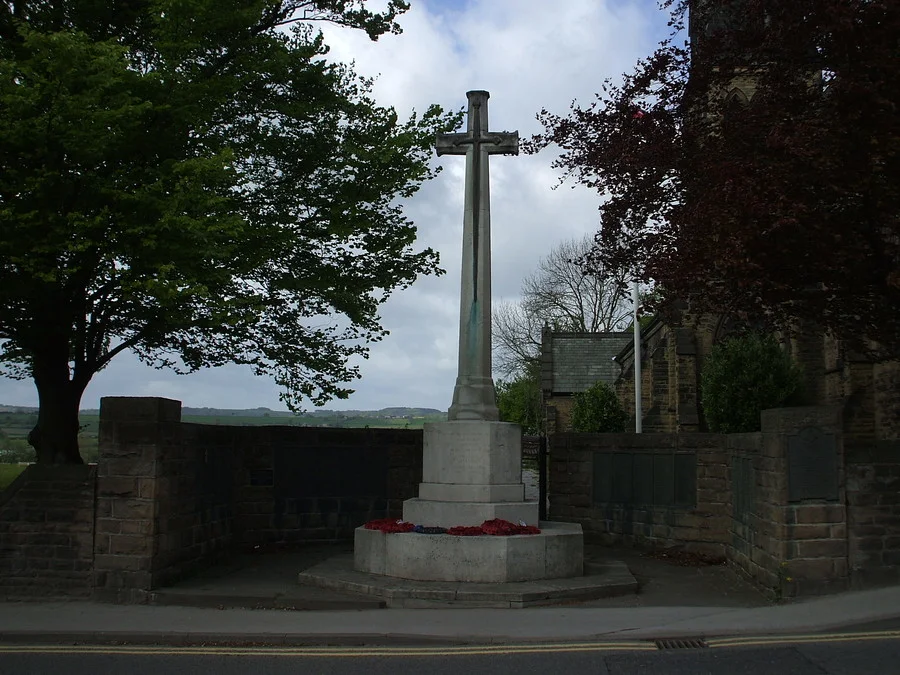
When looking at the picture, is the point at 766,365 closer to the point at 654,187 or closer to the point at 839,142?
the point at 654,187

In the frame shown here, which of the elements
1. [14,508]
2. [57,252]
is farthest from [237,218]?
[14,508]

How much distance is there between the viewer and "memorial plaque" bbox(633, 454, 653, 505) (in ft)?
45.4

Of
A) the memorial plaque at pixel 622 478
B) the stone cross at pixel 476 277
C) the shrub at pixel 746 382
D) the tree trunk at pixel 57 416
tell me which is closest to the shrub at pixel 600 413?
the shrub at pixel 746 382

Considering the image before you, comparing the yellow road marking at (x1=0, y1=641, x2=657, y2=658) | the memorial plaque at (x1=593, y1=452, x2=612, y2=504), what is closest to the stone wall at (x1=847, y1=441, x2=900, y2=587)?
the yellow road marking at (x1=0, y1=641, x2=657, y2=658)

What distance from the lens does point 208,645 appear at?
7691mm

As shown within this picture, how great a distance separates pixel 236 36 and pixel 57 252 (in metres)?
4.79

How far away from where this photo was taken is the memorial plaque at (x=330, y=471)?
45.5ft

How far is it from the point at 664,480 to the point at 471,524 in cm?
426

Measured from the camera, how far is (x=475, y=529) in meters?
10.3

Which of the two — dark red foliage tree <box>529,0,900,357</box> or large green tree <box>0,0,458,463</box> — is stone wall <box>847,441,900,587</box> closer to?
dark red foliage tree <box>529,0,900,357</box>

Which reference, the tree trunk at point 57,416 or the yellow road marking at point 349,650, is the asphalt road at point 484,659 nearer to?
the yellow road marking at point 349,650

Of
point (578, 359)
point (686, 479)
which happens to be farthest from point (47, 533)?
point (578, 359)

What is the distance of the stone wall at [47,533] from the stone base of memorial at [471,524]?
3251 mm

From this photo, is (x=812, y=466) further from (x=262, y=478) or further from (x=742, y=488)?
(x=262, y=478)
